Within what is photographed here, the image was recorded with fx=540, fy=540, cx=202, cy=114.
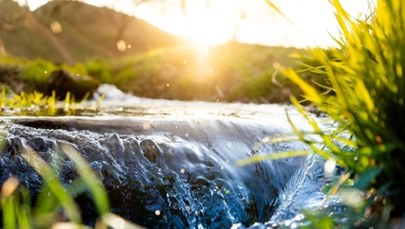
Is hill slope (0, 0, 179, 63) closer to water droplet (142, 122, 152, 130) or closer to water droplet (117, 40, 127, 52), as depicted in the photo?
water droplet (117, 40, 127, 52)

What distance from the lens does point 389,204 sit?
1362mm

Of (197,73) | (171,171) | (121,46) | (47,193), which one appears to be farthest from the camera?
(121,46)

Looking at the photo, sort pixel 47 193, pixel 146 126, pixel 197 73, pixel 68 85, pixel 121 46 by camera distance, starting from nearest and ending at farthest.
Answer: pixel 47 193
pixel 146 126
pixel 68 85
pixel 197 73
pixel 121 46

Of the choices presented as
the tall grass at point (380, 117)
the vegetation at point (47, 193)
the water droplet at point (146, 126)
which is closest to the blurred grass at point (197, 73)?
the water droplet at point (146, 126)

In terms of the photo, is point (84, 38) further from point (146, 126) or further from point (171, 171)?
point (171, 171)

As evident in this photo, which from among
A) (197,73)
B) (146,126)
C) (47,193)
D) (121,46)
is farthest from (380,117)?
(121,46)

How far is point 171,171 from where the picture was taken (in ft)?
8.71

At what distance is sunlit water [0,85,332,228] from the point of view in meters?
2.39

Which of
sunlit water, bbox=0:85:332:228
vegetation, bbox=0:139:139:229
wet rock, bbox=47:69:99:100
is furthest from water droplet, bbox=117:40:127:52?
vegetation, bbox=0:139:139:229

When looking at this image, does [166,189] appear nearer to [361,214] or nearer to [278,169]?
[278,169]

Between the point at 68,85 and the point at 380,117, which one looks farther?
the point at 68,85


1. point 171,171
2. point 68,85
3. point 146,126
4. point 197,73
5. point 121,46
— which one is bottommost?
point 171,171

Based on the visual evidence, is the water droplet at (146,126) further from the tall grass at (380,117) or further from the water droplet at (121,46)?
the water droplet at (121,46)

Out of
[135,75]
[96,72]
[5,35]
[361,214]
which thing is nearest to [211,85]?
[135,75]
